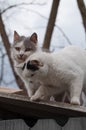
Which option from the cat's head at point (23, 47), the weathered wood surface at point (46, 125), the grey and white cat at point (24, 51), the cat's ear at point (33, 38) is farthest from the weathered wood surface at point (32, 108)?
the cat's ear at point (33, 38)

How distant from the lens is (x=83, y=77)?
9.66 feet

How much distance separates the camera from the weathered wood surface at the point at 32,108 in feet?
7.85

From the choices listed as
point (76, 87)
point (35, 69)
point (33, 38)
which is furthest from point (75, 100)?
point (33, 38)

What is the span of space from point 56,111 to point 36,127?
158 mm

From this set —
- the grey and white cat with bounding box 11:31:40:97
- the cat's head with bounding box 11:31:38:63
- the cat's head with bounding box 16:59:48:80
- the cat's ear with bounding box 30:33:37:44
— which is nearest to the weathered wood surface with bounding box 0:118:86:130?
the cat's head with bounding box 16:59:48:80

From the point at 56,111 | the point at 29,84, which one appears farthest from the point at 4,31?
the point at 56,111

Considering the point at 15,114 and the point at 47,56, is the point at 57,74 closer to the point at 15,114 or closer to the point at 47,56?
the point at 47,56

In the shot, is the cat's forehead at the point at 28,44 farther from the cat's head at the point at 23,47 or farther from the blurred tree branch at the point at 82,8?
the blurred tree branch at the point at 82,8

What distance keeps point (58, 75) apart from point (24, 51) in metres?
0.42

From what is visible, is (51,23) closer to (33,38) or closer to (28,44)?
(33,38)

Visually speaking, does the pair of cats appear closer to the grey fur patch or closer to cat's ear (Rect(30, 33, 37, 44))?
the grey fur patch

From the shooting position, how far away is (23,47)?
323 cm

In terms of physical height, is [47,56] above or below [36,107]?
above

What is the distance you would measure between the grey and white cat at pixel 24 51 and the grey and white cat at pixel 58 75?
0.15m
